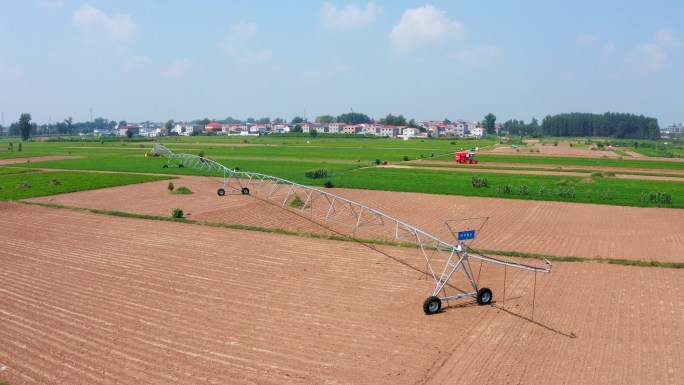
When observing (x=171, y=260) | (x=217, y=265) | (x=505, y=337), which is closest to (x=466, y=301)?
(x=505, y=337)

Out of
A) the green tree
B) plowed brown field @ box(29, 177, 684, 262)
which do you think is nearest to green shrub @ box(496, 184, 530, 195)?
plowed brown field @ box(29, 177, 684, 262)

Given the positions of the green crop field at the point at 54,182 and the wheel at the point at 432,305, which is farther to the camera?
the green crop field at the point at 54,182

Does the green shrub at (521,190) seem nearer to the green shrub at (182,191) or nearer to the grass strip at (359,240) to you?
the grass strip at (359,240)

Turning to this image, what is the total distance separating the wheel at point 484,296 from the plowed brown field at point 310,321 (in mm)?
276

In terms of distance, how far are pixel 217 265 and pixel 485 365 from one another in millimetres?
10792

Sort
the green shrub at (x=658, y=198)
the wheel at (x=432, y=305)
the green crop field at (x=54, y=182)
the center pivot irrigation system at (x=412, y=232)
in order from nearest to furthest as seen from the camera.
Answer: the wheel at (x=432, y=305) < the center pivot irrigation system at (x=412, y=232) < the green shrub at (x=658, y=198) < the green crop field at (x=54, y=182)

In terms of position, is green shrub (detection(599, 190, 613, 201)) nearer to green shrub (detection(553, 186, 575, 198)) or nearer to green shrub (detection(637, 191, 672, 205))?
green shrub (detection(637, 191, 672, 205))

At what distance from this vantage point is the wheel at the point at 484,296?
49.2ft

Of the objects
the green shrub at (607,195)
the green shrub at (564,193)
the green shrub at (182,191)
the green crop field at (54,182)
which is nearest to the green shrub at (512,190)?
the green shrub at (564,193)

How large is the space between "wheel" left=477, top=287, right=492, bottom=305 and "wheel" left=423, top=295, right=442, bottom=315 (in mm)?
1429

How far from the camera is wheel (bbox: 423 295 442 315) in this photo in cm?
1408

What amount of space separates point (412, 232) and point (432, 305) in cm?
973

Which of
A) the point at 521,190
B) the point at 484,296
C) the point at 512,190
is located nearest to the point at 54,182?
the point at 512,190

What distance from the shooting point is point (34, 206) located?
31188mm
